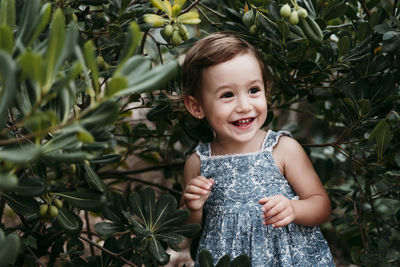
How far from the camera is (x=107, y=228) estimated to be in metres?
1.76

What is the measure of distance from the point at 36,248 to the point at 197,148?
0.79 metres

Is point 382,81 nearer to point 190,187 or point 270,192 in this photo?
point 270,192

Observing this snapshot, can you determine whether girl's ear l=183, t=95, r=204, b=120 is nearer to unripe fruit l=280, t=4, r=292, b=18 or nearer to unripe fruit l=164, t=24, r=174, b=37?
unripe fruit l=164, t=24, r=174, b=37

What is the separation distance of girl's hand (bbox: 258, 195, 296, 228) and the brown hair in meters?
0.49

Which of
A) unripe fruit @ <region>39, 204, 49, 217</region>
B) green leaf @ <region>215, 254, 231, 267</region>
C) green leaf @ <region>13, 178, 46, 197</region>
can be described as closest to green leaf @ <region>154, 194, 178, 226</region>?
green leaf @ <region>215, 254, 231, 267</region>

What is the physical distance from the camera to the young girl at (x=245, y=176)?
5.77 feet

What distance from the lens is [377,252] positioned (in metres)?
2.17

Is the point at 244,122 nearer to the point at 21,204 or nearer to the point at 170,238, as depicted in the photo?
the point at 170,238

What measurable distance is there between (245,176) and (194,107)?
336 millimetres

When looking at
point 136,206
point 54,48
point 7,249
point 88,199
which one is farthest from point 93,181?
point 54,48

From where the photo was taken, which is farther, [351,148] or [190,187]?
[351,148]

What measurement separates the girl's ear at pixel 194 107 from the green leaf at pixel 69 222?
0.62 m

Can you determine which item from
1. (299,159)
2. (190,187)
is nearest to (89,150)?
(190,187)

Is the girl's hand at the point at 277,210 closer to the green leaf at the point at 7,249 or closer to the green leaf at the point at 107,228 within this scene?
the green leaf at the point at 107,228
